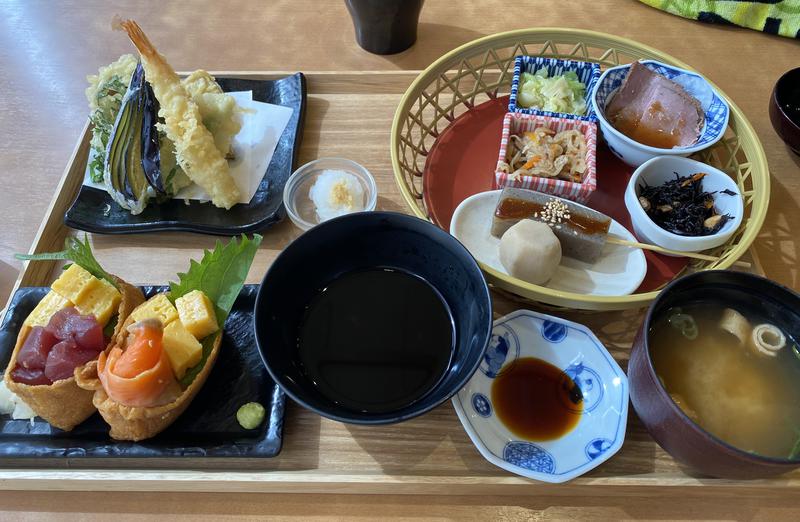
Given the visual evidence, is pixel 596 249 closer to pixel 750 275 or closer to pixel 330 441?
pixel 750 275

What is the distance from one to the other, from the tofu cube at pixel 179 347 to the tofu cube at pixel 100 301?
185 millimetres

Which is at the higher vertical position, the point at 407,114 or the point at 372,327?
the point at 407,114

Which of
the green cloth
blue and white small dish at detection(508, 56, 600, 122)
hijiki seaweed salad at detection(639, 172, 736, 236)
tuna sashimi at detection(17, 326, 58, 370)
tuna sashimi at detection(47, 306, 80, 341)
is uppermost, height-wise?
the green cloth

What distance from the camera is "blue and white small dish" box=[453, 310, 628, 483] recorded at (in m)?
1.01

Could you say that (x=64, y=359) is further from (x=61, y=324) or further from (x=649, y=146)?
(x=649, y=146)

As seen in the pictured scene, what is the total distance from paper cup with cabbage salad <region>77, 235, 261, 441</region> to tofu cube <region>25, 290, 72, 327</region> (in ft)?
0.56

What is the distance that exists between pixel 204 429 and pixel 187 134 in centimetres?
88

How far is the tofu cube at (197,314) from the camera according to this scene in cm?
111

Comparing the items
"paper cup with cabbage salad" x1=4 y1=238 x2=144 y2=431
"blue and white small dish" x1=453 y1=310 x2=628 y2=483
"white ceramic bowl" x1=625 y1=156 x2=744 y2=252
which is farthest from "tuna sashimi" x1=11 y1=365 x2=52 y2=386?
"white ceramic bowl" x1=625 y1=156 x2=744 y2=252

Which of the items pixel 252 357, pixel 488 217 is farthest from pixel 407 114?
pixel 252 357

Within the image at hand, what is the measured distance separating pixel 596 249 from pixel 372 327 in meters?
0.61

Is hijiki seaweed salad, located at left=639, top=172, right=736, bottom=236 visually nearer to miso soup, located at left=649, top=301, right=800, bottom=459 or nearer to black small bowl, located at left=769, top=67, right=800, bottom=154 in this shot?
miso soup, located at left=649, top=301, right=800, bottom=459

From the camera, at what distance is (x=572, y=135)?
147 centimetres

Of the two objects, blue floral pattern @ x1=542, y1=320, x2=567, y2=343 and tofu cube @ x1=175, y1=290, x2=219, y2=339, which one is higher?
blue floral pattern @ x1=542, y1=320, x2=567, y2=343
